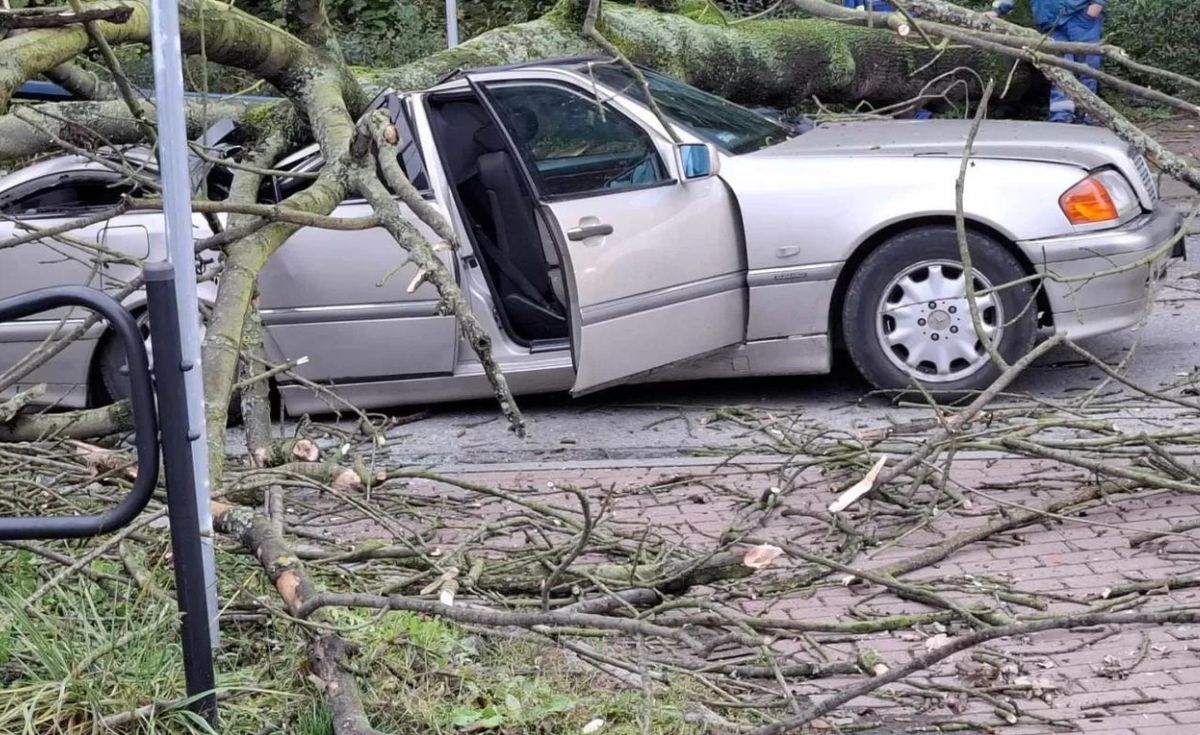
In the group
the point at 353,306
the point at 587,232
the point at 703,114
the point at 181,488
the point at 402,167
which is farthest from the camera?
the point at 703,114

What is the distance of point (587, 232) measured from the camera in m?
6.53

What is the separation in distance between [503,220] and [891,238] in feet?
6.12

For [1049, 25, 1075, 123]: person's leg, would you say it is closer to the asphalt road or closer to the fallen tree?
the asphalt road

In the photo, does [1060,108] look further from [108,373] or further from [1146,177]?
[108,373]

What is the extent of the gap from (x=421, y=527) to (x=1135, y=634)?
2.52 metres

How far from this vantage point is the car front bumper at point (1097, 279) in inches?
259

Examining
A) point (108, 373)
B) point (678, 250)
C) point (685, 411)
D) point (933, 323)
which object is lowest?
point (685, 411)

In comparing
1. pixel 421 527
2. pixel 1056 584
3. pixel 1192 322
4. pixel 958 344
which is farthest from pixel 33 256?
pixel 1192 322

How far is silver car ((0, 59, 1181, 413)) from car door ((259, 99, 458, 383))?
0.4 inches

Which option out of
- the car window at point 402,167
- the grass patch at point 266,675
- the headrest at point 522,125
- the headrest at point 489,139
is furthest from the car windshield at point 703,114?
the grass patch at point 266,675

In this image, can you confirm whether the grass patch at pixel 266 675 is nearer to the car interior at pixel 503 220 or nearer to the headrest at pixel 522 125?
the car interior at pixel 503 220

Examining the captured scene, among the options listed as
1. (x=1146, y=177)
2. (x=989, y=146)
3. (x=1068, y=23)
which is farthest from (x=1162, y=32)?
(x=989, y=146)

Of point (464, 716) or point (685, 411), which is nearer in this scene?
point (464, 716)

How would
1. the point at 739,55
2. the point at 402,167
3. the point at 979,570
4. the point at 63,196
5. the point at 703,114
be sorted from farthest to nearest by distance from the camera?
the point at 739,55 < the point at 63,196 < the point at 703,114 < the point at 402,167 < the point at 979,570
